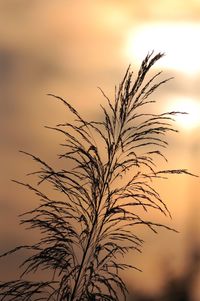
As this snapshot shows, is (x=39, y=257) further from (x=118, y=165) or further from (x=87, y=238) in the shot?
(x=118, y=165)

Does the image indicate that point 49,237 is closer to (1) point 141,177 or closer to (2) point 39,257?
(2) point 39,257

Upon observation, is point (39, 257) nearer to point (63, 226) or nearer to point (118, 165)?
point (63, 226)

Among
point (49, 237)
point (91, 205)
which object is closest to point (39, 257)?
point (49, 237)

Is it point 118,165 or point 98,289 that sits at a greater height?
point 118,165

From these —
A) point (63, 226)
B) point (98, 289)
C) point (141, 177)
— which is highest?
point (141, 177)

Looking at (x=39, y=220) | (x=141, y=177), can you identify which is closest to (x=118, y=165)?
(x=141, y=177)

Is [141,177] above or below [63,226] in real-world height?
above

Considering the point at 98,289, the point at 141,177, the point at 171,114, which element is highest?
the point at 171,114

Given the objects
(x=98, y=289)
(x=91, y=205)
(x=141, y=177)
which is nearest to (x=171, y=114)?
(x=141, y=177)
